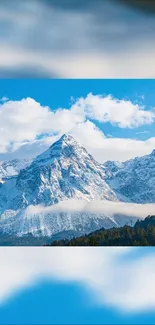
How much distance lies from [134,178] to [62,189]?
73 cm

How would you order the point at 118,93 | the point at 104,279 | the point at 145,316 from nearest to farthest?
the point at 145,316 < the point at 104,279 < the point at 118,93

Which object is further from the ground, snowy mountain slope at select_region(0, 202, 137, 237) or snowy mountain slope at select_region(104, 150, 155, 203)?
snowy mountain slope at select_region(104, 150, 155, 203)

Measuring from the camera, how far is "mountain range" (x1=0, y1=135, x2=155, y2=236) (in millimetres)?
4770

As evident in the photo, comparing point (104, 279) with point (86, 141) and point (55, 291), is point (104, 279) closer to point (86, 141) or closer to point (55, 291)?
point (55, 291)

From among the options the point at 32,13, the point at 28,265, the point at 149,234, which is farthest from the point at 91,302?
the point at 32,13

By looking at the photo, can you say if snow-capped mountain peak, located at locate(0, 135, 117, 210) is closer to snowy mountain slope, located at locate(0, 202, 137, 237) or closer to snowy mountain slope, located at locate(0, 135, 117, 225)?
snowy mountain slope, located at locate(0, 135, 117, 225)

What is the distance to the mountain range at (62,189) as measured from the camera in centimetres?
477

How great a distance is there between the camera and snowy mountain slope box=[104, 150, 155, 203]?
473 centimetres

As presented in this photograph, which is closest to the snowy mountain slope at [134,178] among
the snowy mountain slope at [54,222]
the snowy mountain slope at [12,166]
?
the snowy mountain slope at [54,222]

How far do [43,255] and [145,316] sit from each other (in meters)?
1.06

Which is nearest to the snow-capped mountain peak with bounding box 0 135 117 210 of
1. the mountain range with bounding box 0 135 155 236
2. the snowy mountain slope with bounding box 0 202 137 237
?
the mountain range with bounding box 0 135 155 236

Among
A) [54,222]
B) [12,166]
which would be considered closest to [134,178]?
[54,222]

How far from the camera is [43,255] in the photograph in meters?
4.10

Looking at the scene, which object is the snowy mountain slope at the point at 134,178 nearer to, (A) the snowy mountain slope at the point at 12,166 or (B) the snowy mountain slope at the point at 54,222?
(B) the snowy mountain slope at the point at 54,222
